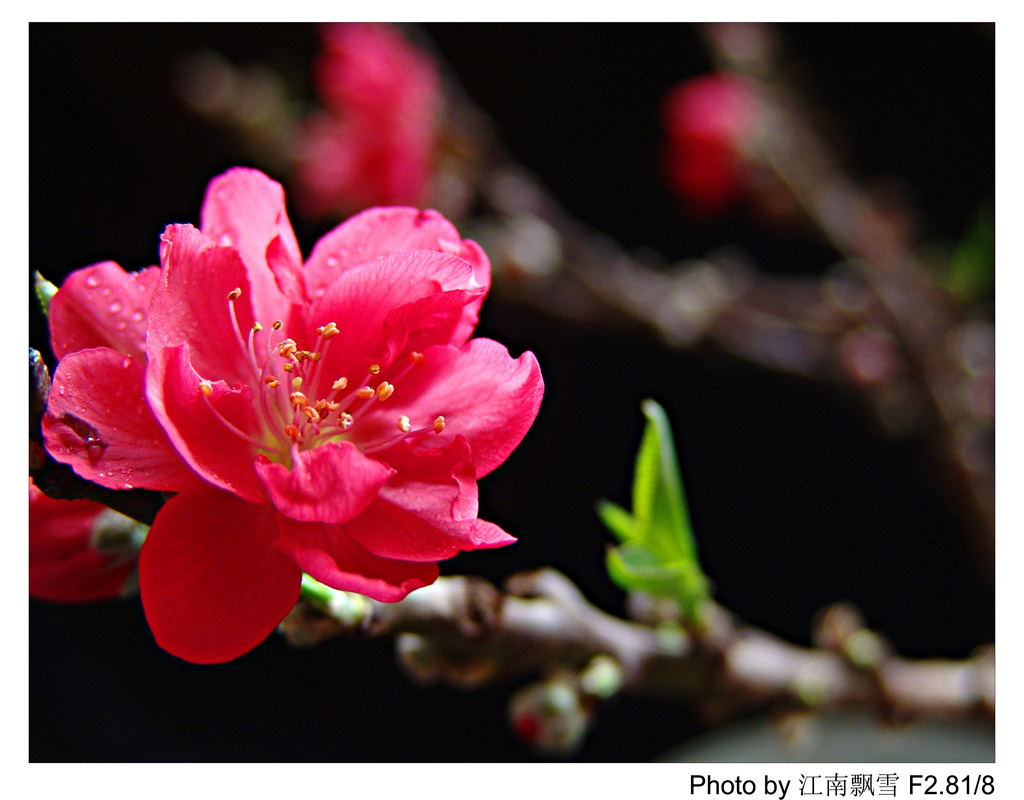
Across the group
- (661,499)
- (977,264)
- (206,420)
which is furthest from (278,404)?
(977,264)

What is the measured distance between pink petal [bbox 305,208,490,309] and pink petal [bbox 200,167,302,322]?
0.01m

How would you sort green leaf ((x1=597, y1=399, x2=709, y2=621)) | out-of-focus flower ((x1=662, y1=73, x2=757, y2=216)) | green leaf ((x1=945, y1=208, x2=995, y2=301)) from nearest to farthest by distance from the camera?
green leaf ((x1=597, y1=399, x2=709, y2=621)) → green leaf ((x1=945, y1=208, x2=995, y2=301)) → out-of-focus flower ((x1=662, y1=73, x2=757, y2=216))

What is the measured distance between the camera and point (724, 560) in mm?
1433

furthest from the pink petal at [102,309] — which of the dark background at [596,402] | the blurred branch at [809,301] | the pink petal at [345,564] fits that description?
the dark background at [596,402]

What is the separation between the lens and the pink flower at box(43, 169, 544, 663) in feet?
1.04

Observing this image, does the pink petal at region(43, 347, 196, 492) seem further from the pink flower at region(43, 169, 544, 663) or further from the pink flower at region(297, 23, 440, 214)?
the pink flower at region(297, 23, 440, 214)

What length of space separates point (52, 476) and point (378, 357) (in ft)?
0.47

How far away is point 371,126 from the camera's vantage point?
1.06m

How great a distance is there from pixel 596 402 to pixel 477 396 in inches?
46.0

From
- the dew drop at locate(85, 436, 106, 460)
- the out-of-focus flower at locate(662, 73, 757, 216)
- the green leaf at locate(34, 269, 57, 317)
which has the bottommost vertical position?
the dew drop at locate(85, 436, 106, 460)

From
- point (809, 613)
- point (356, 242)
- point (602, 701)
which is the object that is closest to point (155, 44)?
point (356, 242)

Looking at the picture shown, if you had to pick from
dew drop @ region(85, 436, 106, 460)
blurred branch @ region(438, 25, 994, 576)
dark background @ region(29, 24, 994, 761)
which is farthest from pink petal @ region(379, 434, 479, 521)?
dark background @ region(29, 24, 994, 761)

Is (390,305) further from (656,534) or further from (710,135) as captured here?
(710,135)

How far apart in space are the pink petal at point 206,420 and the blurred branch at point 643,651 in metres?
0.08
